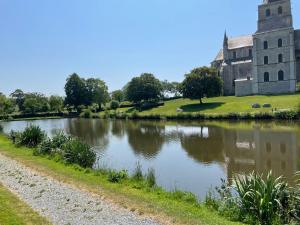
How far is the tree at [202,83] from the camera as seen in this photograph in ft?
200

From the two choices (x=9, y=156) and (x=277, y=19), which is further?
(x=277, y=19)

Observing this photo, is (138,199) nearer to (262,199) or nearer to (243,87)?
(262,199)

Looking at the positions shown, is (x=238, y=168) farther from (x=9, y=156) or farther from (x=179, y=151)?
(x=9, y=156)

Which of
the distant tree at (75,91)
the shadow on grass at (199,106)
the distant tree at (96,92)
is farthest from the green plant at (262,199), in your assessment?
the distant tree at (75,91)

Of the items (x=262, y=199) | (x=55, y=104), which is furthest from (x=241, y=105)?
(x=55, y=104)

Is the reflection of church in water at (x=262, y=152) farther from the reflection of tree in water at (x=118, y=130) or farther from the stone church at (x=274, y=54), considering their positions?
the stone church at (x=274, y=54)

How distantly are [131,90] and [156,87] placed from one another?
5.80 m

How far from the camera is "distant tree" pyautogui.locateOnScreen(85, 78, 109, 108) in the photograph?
90938mm

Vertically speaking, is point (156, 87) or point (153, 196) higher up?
point (156, 87)

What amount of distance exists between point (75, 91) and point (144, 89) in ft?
79.2

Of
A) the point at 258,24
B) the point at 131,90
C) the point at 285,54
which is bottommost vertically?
the point at 131,90

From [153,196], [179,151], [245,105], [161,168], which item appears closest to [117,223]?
[153,196]

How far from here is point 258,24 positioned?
68750mm

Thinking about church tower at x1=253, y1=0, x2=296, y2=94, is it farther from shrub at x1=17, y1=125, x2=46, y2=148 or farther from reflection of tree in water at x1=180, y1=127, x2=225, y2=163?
shrub at x1=17, y1=125, x2=46, y2=148
